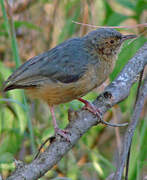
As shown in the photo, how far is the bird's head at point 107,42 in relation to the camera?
376cm

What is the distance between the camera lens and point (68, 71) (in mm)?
3578

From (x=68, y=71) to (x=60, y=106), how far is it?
67cm

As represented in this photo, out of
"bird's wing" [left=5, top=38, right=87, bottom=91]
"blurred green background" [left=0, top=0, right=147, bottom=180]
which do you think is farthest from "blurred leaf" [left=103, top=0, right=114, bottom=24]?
"bird's wing" [left=5, top=38, right=87, bottom=91]

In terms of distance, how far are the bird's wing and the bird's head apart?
0.81ft

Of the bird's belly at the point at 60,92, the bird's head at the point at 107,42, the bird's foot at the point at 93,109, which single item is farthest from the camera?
the bird's head at the point at 107,42

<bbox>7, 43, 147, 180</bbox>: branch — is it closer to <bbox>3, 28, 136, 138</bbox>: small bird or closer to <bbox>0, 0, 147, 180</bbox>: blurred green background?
<bbox>0, 0, 147, 180</bbox>: blurred green background

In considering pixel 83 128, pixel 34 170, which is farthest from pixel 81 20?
pixel 34 170

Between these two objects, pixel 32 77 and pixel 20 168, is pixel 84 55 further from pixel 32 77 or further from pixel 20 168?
pixel 20 168

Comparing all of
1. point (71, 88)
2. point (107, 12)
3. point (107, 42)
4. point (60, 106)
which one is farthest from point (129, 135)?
point (107, 12)

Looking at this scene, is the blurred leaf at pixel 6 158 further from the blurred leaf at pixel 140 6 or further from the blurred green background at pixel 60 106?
the blurred leaf at pixel 140 6

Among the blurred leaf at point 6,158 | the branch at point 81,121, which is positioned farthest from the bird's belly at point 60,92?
the blurred leaf at point 6,158

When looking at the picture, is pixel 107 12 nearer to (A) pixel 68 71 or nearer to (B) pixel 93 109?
(A) pixel 68 71

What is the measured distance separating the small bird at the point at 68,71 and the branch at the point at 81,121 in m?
0.26

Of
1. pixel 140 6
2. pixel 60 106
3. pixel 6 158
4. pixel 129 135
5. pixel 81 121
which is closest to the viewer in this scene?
pixel 129 135
